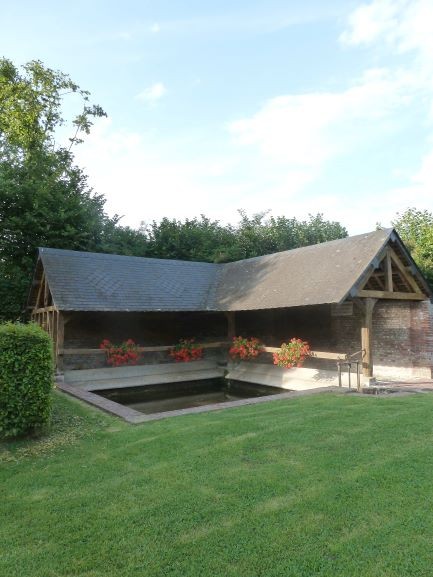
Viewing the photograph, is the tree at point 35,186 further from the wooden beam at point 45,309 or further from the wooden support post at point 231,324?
the wooden support post at point 231,324

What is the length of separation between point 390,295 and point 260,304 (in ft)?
11.8

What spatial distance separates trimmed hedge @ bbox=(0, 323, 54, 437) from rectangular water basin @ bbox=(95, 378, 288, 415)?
4.55 meters

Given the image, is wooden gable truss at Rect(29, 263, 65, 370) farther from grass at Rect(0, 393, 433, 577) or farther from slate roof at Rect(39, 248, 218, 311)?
grass at Rect(0, 393, 433, 577)

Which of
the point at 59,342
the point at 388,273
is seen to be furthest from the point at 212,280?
the point at 388,273

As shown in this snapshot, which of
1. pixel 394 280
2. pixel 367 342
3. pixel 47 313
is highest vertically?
pixel 394 280

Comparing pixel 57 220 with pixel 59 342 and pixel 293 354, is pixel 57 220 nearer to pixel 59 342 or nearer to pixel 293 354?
pixel 59 342

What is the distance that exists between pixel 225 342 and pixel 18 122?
387 inches

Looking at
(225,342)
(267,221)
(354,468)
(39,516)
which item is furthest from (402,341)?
(267,221)

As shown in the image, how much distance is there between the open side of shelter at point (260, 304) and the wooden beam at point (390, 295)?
3cm

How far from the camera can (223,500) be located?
377 centimetres

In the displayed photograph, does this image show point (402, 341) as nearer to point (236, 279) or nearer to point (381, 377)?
point (381, 377)

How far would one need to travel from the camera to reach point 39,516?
142 inches

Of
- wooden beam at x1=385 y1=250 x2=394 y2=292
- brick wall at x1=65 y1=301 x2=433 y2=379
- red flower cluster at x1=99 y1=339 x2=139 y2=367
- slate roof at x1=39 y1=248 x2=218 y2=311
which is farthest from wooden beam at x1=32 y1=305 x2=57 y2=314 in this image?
wooden beam at x1=385 y1=250 x2=394 y2=292

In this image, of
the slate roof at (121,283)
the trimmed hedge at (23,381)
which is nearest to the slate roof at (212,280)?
the slate roof at (121,283)
